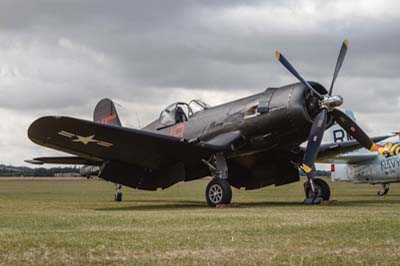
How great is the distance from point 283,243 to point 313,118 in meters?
8.05

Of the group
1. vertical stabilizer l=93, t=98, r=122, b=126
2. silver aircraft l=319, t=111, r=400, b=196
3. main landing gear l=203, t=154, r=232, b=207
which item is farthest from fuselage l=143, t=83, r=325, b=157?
silver aircraft l=319, t=111, r=400, b=196

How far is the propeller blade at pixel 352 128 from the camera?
48.2ft

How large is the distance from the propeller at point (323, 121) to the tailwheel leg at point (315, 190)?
25 centimetres

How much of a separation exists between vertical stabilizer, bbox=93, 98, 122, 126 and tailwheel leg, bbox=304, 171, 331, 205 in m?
7.27

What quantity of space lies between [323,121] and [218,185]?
2.91 m

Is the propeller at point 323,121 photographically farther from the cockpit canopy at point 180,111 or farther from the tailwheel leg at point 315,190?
the cockpit canopy at point 180,111

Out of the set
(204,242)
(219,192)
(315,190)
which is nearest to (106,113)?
(219,192)

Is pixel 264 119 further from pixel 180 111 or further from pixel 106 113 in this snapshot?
pixel 106 113

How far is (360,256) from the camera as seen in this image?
5340 millimetres

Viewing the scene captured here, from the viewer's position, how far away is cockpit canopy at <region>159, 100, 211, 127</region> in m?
16.5

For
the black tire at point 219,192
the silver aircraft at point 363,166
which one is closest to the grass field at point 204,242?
the black tire at point 219,192

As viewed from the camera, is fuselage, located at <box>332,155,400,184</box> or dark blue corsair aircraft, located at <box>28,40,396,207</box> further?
fuselage, located at <box>332,155,400,184</box>

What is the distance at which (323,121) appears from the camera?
13875 mm

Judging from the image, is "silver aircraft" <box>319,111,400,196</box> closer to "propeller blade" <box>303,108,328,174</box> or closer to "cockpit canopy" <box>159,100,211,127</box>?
"cockpit canopy" <box>159,100,211,127</box>
